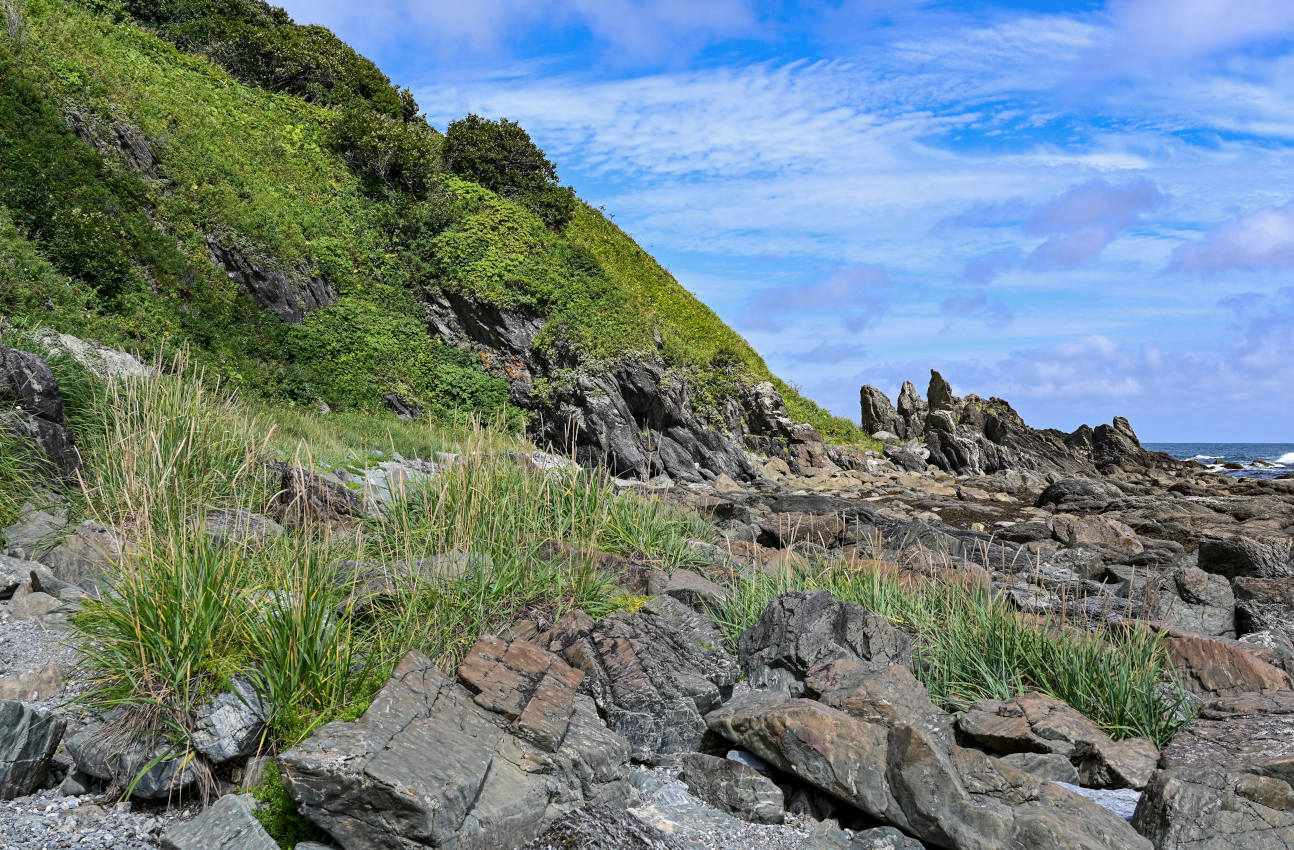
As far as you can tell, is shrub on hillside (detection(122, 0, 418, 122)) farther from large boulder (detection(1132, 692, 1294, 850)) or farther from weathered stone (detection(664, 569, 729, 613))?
large boulder (detection(1132, 692, 1294, 850))

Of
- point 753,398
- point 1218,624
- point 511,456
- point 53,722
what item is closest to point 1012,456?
point 753,398

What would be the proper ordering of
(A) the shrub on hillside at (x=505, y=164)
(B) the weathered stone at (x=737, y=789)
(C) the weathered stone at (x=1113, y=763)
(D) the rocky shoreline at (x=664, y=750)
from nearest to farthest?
1. (D) the rocky shoreline at (x=664, y=750)
2. (B) the weathered stone at (x=737, y=789)
3. (C) the weathered stone at (x=1113, y=763)
4. (A) the shrub on hillside at (x=505, y=164)

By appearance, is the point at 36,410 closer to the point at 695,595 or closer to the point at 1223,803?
the point at 695,595

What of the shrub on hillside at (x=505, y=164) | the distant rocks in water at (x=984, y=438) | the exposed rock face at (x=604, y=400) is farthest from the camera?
the distant rocks in water at (x=984, y=438)

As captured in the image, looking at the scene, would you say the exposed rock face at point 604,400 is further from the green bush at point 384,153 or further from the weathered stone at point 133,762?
the weathered stone at point 133,762

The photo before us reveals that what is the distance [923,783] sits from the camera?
4594 millimetres

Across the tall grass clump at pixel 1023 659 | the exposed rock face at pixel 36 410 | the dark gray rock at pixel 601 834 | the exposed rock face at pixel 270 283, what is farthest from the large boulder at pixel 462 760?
the exposed rock face at pixel 270 283

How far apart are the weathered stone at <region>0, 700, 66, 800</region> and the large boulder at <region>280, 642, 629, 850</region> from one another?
66.3 inches

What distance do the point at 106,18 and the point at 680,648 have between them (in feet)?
111

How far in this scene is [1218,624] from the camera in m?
10.4

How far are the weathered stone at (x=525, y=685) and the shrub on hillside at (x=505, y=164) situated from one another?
97.4 feet

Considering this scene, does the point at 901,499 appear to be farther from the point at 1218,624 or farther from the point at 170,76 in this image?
the point at 170,76

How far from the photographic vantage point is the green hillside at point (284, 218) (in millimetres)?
18516

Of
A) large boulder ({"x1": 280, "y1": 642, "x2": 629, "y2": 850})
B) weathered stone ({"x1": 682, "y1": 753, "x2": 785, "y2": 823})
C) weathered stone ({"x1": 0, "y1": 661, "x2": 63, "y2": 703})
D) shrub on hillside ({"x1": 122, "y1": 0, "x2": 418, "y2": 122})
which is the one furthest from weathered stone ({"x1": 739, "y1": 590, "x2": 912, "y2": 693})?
shrub on hillside ({"x1": 122, "y1": 0, "x2": 418, "y2": 122})
